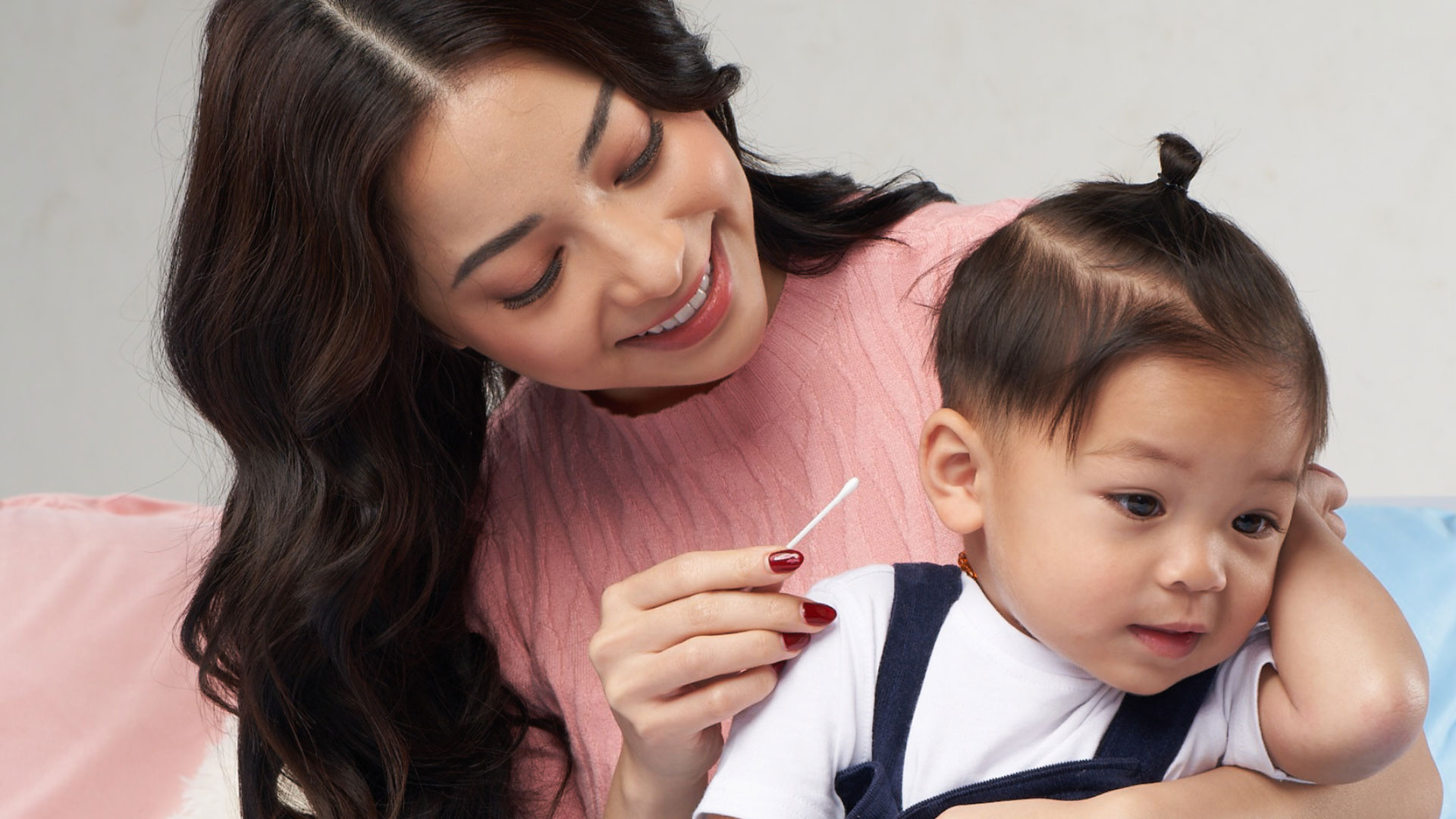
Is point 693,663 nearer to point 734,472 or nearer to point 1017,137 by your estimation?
point 734,472

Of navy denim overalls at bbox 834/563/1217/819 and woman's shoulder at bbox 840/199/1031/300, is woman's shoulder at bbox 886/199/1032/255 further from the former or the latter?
navy denim overalls at bbox 834/563/1217/819

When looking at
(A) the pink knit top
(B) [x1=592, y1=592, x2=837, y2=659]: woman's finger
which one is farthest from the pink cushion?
(B) [x1=592, y1=592, x2=837, y2=659]: woman's finger

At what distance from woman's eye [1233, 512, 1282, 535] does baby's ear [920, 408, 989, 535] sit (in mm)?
185

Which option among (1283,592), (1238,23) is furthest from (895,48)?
(1283,592)

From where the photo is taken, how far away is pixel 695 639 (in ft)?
3.61

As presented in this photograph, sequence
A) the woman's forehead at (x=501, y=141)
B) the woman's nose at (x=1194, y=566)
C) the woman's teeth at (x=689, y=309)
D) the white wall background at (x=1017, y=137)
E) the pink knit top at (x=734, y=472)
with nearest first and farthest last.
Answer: the woman's nose at (x=1194, y=566), the woman's forehead at (x=501, y=141), the woman's teeth at (x=689, y=309), the pink knit top at (x=734, y=472), the white wall background at (x=1017, y=137)

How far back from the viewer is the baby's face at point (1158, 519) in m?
0.99

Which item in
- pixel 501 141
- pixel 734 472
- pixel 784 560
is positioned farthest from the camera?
pixel 734 472

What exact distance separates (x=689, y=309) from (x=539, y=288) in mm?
141

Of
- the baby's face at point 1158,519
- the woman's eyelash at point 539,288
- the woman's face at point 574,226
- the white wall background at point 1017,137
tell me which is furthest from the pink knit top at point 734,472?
the white wall background at point 1017,137

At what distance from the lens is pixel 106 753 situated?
1883 mm

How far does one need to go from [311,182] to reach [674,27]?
0.37 meters

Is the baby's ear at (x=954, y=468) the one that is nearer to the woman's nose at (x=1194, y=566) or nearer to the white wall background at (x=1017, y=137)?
the woman's nose at (x=1194, y=566)

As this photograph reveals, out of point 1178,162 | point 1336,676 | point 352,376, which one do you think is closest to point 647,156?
point 352,376
